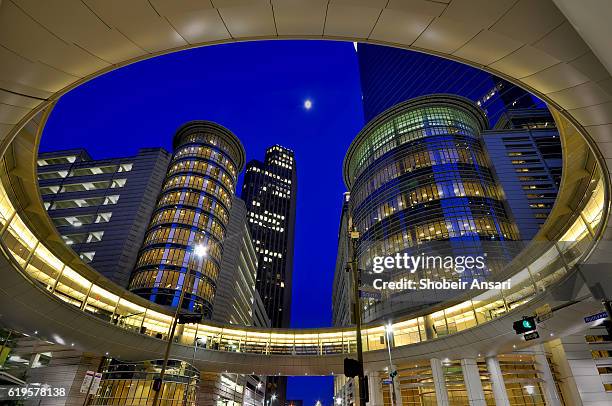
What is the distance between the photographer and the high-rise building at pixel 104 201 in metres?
53.7

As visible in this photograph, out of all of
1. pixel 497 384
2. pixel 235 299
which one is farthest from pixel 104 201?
pixel 497 384

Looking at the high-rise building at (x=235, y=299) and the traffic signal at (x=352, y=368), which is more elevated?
the high-rise building at (x=235, y=299)

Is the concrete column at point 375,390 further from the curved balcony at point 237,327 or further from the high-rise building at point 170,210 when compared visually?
the high-rise building at point 170,210

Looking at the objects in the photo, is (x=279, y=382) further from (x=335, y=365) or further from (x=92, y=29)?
(x=92, y=29)

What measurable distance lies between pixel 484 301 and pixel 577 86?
26648 millimetres

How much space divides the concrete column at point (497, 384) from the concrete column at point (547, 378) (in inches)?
147

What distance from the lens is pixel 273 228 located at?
173m

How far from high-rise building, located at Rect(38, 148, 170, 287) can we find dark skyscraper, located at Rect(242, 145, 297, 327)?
103115 millimetres

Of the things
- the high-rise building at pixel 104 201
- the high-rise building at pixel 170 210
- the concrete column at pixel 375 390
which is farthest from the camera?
the high-rise building at pixel 104 201

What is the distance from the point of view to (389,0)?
5.32m

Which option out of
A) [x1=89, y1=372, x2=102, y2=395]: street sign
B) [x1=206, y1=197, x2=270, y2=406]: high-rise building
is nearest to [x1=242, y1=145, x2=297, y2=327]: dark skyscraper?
[x1=206, y1=197, x2=270, y2=406]: high-rise building

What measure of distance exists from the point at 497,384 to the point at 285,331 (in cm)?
2176

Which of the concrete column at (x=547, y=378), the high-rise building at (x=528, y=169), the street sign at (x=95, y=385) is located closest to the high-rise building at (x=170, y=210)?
the street sign at (x=95, y=385)

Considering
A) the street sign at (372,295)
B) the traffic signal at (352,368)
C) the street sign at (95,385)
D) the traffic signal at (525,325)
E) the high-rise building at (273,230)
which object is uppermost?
the high-rise building at (273,230)
